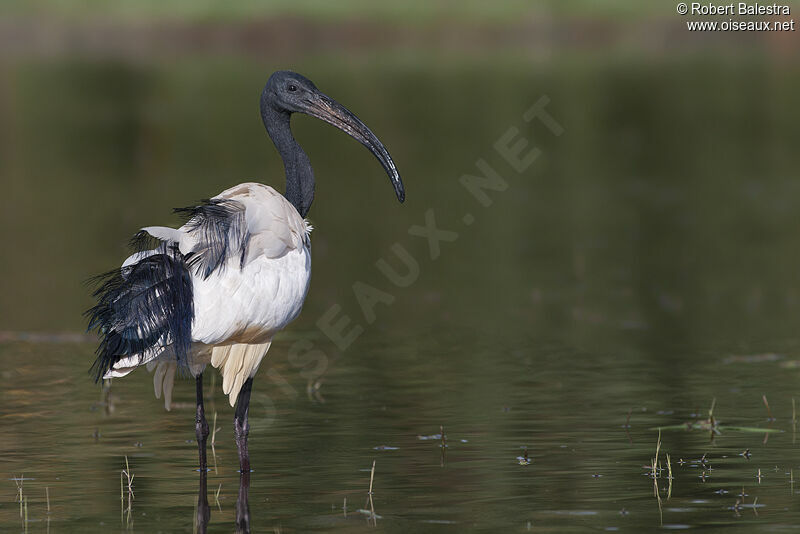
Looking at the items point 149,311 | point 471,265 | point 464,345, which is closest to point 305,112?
point 149,311

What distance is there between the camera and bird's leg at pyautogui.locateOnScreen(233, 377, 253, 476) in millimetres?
9398

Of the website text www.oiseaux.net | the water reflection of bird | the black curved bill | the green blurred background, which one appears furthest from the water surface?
the website text www.oiseaux.net

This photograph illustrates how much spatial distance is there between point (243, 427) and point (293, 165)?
5.81 feet

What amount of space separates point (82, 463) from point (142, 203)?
49.0 ft

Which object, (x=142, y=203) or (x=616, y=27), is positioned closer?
(x=142, y=203)

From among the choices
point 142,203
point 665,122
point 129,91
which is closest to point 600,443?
point 142,203

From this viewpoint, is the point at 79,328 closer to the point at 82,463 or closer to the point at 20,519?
the point at 82,463

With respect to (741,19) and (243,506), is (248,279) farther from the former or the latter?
(741,19)

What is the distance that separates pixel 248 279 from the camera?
29.3 feet

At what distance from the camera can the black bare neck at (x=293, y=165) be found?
1006 centimetres

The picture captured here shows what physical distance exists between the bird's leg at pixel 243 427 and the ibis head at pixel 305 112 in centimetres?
125

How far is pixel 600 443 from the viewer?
9.94m

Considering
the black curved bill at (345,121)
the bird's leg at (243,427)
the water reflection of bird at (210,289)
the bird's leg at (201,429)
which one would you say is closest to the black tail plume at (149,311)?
the water reflection of bird at (210,289)

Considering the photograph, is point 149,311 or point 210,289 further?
point 210,289
